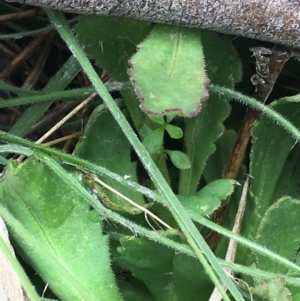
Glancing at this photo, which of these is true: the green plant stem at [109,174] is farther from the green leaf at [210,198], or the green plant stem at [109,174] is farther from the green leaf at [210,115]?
the green leaf at [210,115]

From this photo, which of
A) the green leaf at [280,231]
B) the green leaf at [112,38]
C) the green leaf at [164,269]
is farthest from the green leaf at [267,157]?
the green leaf at [112,38]

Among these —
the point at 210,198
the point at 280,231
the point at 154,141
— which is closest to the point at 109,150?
the point at 154,141

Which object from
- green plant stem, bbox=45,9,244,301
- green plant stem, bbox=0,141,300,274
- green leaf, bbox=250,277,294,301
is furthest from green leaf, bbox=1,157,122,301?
green leaf, bbox=250,277,294,301

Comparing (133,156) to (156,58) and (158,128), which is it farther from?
(156,58)

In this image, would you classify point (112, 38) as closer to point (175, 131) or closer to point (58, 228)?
point (175, 131)

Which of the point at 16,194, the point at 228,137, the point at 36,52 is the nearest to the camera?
the point at 16,194

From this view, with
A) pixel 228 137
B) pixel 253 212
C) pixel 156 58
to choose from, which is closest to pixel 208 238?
pixel 253 212

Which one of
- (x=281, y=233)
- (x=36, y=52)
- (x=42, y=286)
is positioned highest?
(x=36, y=52)
